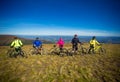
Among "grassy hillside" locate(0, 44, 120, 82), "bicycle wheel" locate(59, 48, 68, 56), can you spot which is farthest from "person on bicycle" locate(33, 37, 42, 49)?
"grassy hillside" locate(0, 44, 120, 82)

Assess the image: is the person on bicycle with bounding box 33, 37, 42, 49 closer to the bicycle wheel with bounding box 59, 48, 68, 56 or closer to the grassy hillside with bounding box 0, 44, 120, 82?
the bicycle wheel with bounding box 59, 48, 68, 56

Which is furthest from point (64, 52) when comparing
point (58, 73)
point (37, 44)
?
point (58, 73)

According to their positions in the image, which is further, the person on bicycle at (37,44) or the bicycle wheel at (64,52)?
the bicycle wheel at (64,52)

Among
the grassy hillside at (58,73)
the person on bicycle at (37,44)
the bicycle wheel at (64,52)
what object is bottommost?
the grassy hillside at (58,73)

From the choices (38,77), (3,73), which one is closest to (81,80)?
(38,77)

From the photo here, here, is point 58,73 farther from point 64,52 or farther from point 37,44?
point 64,52

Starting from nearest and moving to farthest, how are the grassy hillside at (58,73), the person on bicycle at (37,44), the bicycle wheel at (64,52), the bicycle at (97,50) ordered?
the grassy hillside at (58,73) → the person on bicycle at (37,44) → the bicycle wheel at (64,52) → the bicycle at (97,50)

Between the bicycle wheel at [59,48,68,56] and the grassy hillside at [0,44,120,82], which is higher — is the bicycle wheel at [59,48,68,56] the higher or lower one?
the higher one

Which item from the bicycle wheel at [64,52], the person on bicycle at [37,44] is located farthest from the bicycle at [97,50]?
the person on bicycle at [37,44]

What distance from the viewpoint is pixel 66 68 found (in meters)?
13.6

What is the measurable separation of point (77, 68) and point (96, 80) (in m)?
3.00

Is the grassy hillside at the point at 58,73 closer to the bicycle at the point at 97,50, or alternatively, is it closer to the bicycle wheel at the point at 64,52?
the bicycle wheel at the point at 64,52

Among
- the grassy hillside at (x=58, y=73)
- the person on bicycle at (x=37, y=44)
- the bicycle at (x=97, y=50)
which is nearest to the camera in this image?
the grassy hillside at (x=58, y=73)

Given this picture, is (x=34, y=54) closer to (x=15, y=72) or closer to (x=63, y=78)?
(x=15, y=72)
